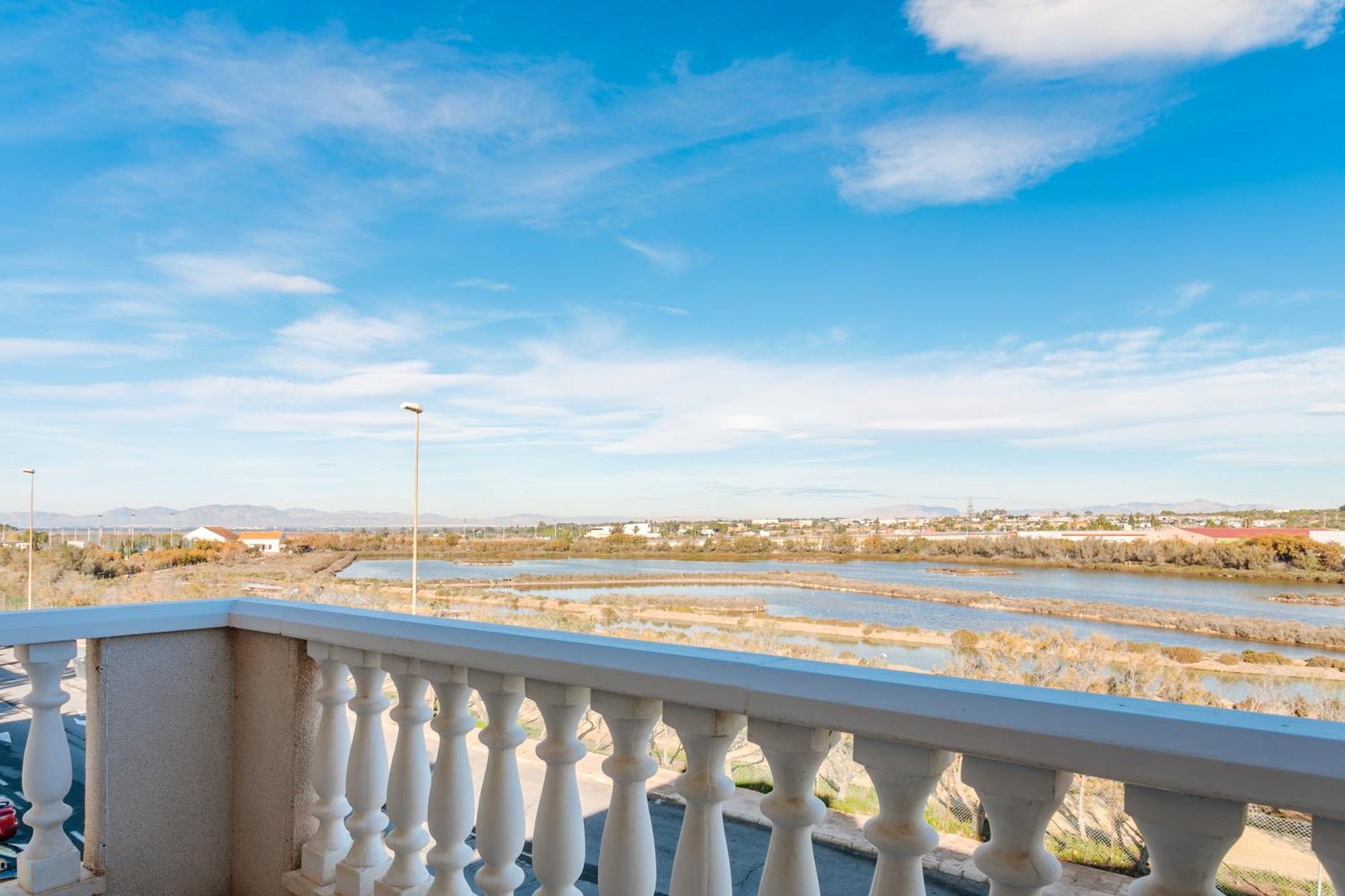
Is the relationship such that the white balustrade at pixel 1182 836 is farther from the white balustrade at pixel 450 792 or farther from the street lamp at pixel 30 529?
the street lamp at pixel 30 529

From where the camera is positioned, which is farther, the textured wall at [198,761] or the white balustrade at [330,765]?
the textured wall at [198,761]

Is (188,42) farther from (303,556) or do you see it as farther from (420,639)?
(303,556)

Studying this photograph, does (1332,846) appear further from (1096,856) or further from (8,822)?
(8,822)

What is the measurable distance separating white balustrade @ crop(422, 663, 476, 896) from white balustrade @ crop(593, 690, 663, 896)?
0.33 m

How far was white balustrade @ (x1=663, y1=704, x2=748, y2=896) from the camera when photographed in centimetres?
100

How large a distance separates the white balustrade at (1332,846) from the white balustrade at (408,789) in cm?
123

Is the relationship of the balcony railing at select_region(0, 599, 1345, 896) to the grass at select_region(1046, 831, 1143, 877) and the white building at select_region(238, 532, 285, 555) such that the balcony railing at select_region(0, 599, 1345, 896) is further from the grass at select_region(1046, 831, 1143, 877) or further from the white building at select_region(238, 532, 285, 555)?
the white building at select_region(238, 532, 285, 555)

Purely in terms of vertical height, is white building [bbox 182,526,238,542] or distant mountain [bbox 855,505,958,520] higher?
distant mountain [bbox 855,505,958,520]

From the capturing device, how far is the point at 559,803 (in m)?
1.18

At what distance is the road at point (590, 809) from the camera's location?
1875mm

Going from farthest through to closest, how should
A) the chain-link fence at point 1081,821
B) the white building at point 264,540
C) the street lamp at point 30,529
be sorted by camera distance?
1. the white building at point 264,540
2. the street lamp at point 30,529
3. the chain-link fence at point 1081,821

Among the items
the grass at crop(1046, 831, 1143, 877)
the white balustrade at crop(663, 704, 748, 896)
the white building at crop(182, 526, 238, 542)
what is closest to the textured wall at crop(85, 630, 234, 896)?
the white balustrade at crop(663, 704, 748, 896)

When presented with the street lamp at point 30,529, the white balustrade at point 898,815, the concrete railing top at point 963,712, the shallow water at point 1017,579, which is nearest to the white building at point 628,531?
the shallow water at point 1017,579

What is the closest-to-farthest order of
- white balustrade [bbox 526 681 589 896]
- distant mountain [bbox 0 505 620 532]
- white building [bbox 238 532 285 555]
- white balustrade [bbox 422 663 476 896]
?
1. white balustrade [bbox 526 681 589 896]
2. white balustrade [bbox 422 663 476 896]
3. distant mountain [bbox 0 505 620 532]
4. white building [bbox 238 532 285 555]
